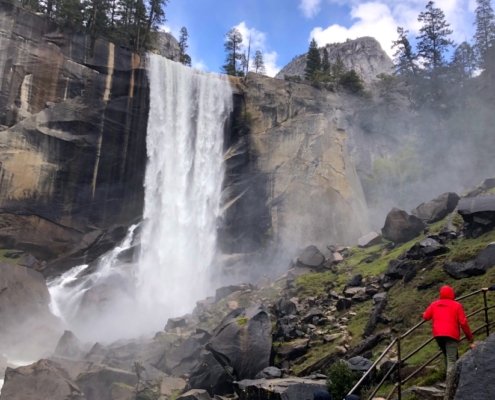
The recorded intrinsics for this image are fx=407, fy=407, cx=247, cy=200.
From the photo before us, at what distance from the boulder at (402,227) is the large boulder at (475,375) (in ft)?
53.8

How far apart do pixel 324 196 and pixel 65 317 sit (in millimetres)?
19555

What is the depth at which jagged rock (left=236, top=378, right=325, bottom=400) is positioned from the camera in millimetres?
9102

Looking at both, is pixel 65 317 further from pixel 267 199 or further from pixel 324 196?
pixel 324 196

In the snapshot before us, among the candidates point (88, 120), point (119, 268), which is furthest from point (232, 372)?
point (88, 120)

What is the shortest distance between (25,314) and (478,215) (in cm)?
2285

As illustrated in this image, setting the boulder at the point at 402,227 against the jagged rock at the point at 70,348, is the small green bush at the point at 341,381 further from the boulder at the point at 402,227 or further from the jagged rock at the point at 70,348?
the boulder at the point at 402,227

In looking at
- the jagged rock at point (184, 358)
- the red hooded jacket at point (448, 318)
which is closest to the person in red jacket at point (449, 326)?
the red hooded jacket at point (448, 318)

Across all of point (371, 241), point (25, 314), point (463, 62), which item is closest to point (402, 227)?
point (371, 241)

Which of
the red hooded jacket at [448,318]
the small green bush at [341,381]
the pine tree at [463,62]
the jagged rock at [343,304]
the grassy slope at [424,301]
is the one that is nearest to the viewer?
the red hooded jacket at [448,318]

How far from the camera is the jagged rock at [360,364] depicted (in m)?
8.92

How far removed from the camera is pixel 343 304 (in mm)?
14758

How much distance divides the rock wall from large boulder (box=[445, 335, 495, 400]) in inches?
914

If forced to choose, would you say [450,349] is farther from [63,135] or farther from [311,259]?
[63,135]

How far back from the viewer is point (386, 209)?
33.4 m
